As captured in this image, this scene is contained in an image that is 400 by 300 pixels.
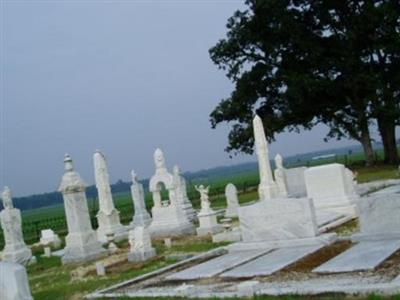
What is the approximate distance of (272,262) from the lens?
11.3 m

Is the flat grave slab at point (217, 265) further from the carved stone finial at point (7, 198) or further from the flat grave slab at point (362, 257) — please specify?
the carved stone finial at point (7, 198)

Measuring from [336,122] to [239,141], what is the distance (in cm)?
618

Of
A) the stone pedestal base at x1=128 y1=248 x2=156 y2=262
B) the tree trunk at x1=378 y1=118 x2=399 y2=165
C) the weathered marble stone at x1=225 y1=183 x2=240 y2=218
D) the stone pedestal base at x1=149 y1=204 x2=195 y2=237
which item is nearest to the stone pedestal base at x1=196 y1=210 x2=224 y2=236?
Result: the stone pedestal base at x1=149 y1=204 x2=195 y2=237

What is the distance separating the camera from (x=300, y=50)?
37938mm

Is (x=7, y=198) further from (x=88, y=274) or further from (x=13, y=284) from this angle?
(x=13, y=284)

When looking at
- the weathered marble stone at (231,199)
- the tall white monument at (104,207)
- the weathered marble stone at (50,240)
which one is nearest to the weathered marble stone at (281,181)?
the weathered marble stone at (231,199)

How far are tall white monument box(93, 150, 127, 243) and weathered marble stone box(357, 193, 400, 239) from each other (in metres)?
11.9

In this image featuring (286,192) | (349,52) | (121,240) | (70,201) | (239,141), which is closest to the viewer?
(70,201)

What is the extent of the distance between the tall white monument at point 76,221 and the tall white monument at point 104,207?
447 cm

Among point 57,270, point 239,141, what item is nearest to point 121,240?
point 57,270

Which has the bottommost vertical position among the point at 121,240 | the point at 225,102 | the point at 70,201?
the point at 121,240

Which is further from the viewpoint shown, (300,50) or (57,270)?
(300,50)

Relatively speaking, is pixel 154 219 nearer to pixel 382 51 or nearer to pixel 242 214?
pixel 242 214

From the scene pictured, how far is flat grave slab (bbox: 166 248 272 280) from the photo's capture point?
36.2ft
